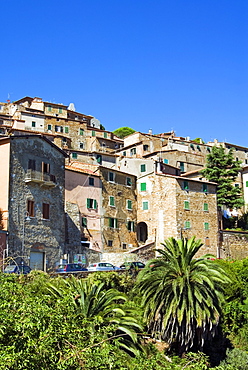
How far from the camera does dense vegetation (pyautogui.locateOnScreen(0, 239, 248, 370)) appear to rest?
49.1ft

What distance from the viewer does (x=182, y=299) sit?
27.7m

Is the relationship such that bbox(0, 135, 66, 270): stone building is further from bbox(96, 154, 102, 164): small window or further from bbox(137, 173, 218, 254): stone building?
bbox(96, 154, 102, 164): small window

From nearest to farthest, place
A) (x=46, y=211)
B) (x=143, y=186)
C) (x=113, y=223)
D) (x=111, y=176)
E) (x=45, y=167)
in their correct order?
(x=46, y=211) → (x=45, y=167) → (x=113, y=223) → (x=111, y=176) → (x=143, y=186)

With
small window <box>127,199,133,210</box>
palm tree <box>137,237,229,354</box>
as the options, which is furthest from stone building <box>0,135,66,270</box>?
palm tree <box>137,237,229,354</box>

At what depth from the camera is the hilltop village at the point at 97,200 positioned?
1617 inches

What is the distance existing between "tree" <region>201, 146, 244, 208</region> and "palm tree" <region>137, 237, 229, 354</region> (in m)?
33.7

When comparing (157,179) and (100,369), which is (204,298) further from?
(157,179)

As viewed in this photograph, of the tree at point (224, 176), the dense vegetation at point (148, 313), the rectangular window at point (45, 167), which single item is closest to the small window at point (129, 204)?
the tree at point (224, 176)

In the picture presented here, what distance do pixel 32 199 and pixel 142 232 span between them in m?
19.8

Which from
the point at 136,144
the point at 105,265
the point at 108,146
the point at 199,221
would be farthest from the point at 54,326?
the point at 108,146

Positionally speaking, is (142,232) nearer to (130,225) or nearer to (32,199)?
(130,225)

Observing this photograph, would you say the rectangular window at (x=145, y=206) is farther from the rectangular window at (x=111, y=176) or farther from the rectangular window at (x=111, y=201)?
the rectangular window at (x=111, y=176)

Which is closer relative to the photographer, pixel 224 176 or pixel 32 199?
pixel 32 199

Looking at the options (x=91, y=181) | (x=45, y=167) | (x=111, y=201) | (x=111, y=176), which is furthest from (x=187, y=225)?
(x=45, y=167)
